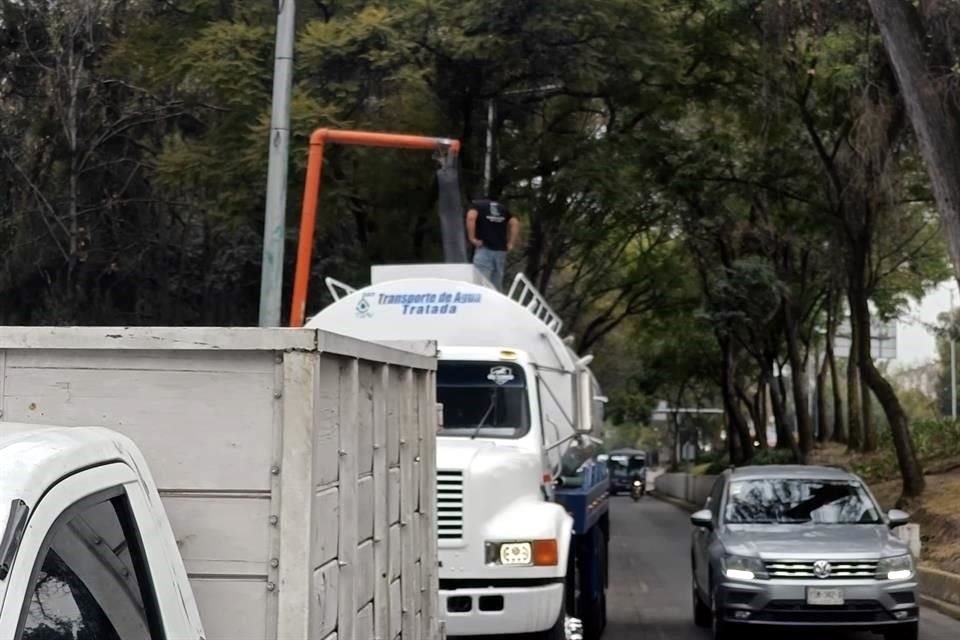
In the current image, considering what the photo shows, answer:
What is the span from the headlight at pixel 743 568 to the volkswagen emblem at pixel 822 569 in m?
0.42

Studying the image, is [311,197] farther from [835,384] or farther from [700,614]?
[835,384]

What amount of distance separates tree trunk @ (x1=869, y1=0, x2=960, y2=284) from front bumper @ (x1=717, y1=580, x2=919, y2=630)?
4853 mm

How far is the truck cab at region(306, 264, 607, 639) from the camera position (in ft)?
29.4

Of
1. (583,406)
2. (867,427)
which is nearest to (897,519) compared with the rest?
(583,406)

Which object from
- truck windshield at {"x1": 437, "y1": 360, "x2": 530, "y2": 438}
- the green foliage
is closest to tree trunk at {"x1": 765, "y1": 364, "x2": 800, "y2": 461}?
the green foliage

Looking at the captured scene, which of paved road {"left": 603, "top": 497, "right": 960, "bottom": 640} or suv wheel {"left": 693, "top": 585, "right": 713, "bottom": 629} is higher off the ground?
suv wheel {"left": 693, "top": 585, "right": 713, "bottom": 629}

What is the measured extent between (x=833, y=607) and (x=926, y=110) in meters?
6.13

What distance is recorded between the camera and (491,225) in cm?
1459

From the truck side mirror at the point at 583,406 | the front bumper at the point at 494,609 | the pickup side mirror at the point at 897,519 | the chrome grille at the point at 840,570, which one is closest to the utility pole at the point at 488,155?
the pickup side mirror at the point at 897,519

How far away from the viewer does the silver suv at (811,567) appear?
36.7 feet

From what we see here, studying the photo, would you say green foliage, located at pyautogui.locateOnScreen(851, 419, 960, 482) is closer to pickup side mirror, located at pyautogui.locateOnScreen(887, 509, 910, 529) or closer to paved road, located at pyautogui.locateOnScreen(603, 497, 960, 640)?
paved road, located at pyautogui.locateOnScreen(603, 497, 960, 640)

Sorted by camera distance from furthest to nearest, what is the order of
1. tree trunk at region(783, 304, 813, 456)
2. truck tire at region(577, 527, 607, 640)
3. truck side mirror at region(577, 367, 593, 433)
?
tree trunk at region(783, 304, 813, 456), truck tire at region(577, 527, 607, 640), truck side mirror at region(577, 367, 593, 433)

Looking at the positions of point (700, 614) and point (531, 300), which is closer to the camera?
point (531, 300)

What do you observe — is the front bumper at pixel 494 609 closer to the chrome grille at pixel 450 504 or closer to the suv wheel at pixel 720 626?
the chrome grille at pixel 450 504
